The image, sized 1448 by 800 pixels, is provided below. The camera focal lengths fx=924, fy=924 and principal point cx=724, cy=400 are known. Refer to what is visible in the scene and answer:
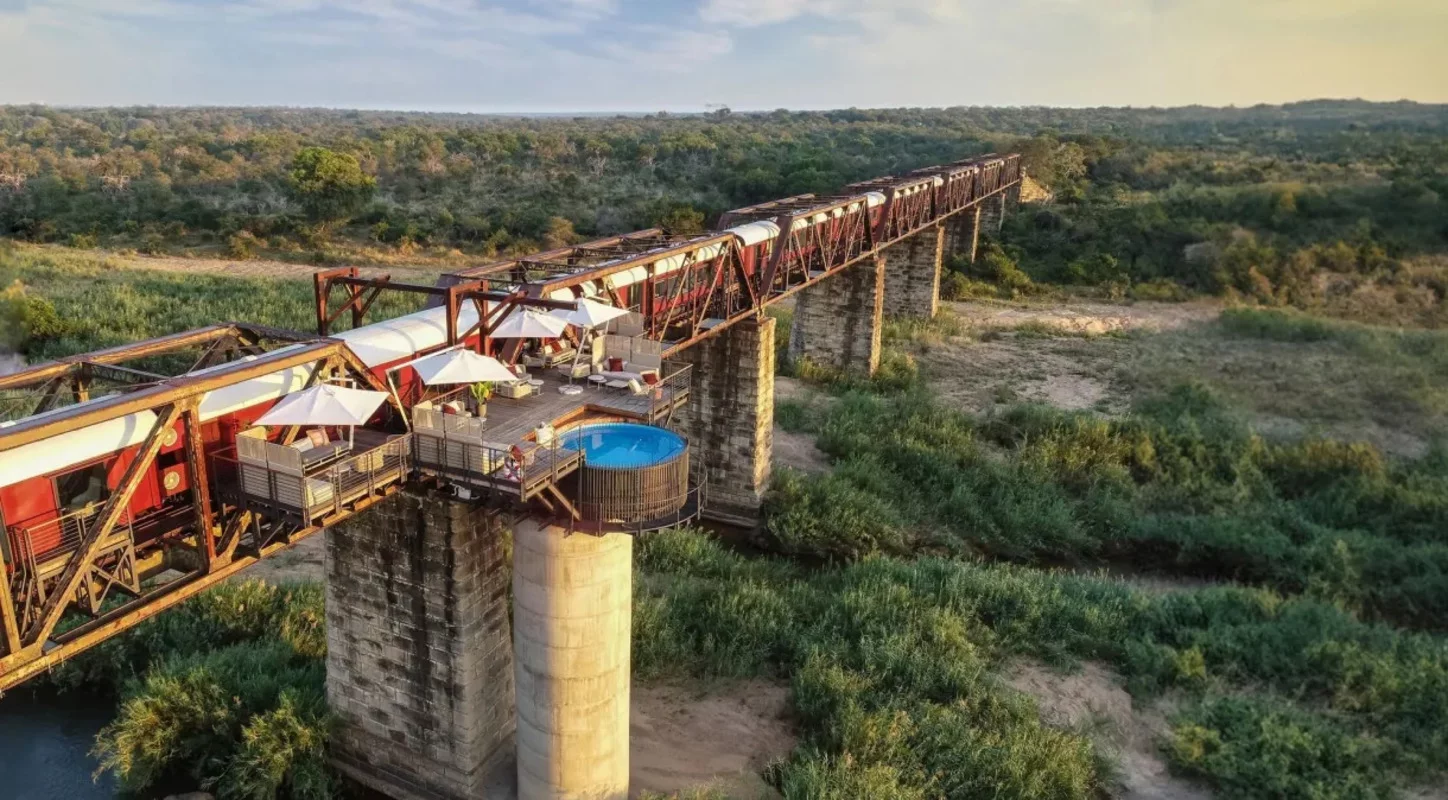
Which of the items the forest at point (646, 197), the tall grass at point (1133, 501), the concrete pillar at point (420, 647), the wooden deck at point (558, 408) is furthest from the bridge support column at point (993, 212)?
the concrete pillar at point (420, 647)

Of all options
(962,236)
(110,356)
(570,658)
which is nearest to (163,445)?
(110,356)

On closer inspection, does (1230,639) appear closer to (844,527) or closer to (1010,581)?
(1010,581)

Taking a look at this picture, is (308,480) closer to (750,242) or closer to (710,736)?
(710,736)

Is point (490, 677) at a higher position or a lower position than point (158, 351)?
lower

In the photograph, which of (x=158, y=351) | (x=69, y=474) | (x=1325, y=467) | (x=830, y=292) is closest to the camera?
(x=69, y=474)

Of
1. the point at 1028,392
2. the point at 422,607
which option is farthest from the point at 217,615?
the point at 1028,392

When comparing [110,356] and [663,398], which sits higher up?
[110,356]
